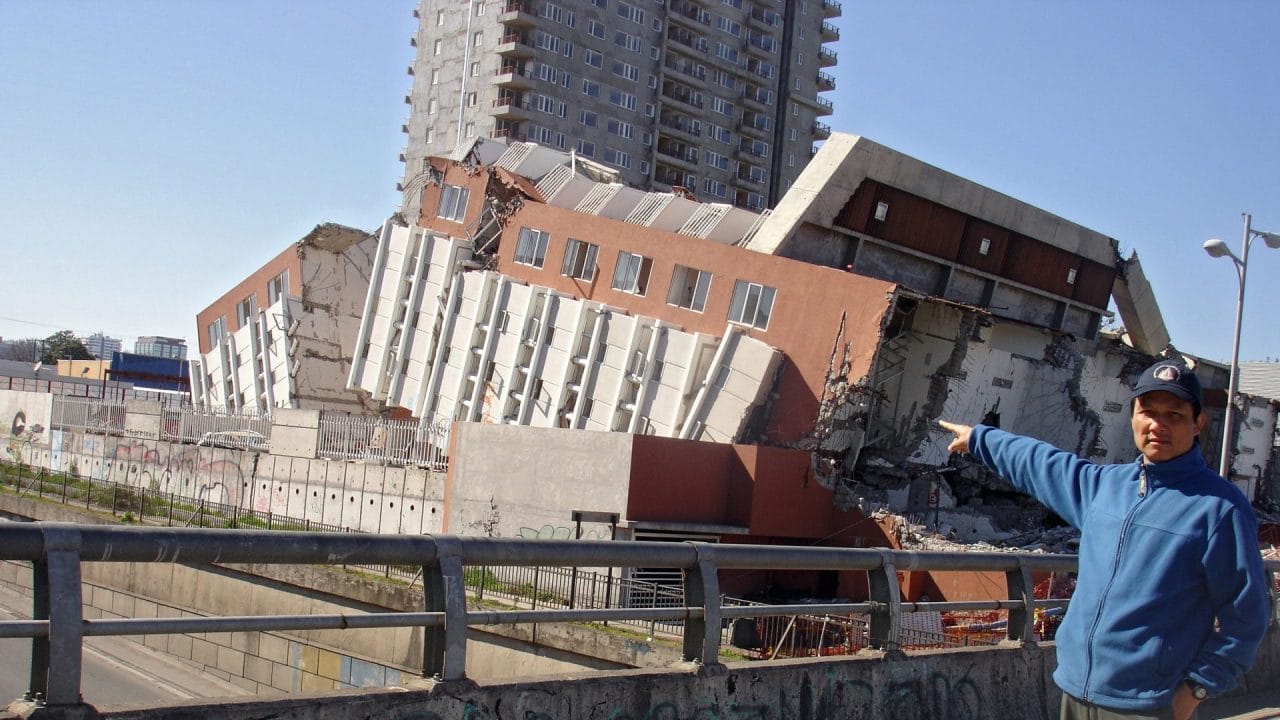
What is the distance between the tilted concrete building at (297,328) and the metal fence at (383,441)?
6.21 meters

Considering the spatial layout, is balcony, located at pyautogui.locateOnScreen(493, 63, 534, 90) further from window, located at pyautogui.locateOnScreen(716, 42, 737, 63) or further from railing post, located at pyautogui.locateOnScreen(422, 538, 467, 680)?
railing post, located at pyautogui.locateOnScreen(422, 538, 467, 680)

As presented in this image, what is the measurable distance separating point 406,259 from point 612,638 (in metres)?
19.5

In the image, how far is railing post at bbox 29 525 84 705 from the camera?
372 cm

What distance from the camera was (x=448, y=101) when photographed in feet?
259

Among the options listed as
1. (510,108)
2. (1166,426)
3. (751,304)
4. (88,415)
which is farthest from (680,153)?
(1166,426)

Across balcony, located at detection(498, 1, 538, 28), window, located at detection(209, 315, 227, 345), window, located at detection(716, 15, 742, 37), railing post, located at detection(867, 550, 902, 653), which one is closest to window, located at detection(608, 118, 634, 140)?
balcony, located at detection(498, 1, 538, 28)

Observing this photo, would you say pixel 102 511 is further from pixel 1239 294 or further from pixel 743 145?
pixel 743 145

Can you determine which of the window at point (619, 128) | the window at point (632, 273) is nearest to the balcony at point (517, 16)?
the window at point (619, 128)

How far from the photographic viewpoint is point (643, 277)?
28188 mm

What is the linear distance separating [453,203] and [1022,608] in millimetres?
27050

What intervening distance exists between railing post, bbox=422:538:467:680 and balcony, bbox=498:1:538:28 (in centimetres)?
7305

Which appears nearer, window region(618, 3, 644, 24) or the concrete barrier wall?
the concrete barrier wall

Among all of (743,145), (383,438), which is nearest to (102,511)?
(383,438)

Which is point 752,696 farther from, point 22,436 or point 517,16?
point 517,16
